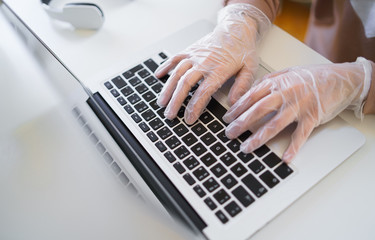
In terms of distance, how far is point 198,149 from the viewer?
52 cm

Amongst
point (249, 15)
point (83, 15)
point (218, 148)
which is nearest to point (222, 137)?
point (218, 148)

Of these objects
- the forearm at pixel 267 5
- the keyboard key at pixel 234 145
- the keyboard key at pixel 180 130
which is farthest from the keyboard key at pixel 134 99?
the forearm at pixel 267 5

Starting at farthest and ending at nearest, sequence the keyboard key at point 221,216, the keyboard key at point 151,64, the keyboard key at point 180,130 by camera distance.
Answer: the keyboard key at point 151,64, the keyboard key at point 180,130, the keyboard key at point 221,216

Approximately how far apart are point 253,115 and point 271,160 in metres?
0.08

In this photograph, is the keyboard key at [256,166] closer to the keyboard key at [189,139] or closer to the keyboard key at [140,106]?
the keyboard key at [189,139]

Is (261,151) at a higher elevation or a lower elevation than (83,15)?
lower

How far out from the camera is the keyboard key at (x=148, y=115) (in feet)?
1.90

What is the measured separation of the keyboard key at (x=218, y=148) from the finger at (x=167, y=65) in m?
0.20

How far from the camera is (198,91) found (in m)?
0.58

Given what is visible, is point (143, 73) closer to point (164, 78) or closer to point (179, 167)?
point (164, 78)

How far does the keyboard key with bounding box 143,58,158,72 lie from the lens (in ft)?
2.15

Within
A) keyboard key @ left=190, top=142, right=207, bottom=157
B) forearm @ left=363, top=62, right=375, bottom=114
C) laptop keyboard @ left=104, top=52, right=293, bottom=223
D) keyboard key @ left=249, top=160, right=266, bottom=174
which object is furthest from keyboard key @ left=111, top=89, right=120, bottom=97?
forearm @ left=363, top=62, right=375, bottom=114

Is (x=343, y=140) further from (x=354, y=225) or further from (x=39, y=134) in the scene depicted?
(x=39, y=134)

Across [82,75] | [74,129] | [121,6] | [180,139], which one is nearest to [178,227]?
[180,139]
